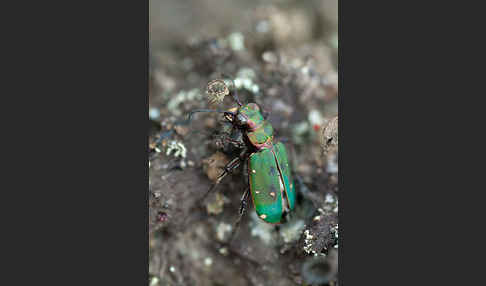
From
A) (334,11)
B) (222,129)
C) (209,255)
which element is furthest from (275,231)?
(334,11)

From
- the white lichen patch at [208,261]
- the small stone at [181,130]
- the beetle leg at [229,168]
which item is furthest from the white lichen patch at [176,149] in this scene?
the white lichen patch at [208,261]

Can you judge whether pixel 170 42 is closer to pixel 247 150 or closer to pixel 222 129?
pixel 222 129

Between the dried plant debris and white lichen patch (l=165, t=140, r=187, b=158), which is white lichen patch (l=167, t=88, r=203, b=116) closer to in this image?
white lichen patch (l=165, t=140, r=187, b=158)

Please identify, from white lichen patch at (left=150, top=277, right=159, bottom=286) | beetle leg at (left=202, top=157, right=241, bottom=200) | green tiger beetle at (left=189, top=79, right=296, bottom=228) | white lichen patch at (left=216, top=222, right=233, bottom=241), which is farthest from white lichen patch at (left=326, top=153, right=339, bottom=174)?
white lichen patch at (left=150, top=277, right=159, bottom=286)

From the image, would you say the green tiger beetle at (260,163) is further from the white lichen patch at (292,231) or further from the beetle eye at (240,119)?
the white lichen patch at (292,231)

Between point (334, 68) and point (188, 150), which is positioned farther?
point (334, 68)

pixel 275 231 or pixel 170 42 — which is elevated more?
pixel 170 42
